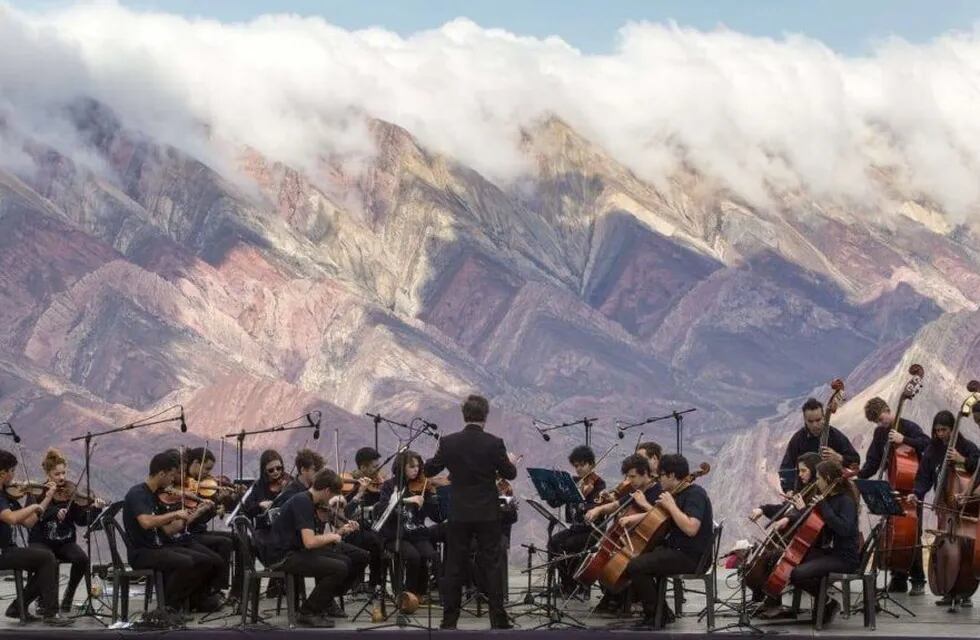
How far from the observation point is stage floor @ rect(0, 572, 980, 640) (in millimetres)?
12461

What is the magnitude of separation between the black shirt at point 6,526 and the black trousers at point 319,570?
208 centimetres

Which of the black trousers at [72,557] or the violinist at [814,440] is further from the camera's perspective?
the violinist at [814,440]

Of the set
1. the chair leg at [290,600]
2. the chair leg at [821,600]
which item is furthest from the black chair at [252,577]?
the chair leg at [821,600]

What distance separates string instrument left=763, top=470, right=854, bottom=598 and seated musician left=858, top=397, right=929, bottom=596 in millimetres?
2127

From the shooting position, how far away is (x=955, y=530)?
44.4 ft

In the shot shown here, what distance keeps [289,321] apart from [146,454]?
25.0 metres

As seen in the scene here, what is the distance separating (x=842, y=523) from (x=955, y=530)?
4.63ft

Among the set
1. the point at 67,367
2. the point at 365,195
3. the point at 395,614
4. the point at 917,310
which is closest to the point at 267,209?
the point at 365,195

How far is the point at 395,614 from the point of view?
562 inches

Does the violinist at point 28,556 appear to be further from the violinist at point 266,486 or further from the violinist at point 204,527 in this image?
the violinist at point 266,486

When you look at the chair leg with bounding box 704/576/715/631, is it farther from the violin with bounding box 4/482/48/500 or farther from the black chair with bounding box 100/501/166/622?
the violin with bounding box 4/482/48/500

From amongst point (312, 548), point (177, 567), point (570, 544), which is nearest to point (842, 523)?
point (570, 544)

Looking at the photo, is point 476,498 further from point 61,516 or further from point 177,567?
point 61,516

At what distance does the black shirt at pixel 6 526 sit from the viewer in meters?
13.4
